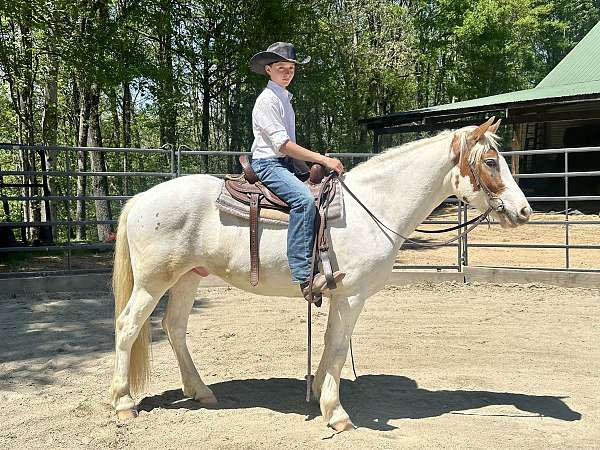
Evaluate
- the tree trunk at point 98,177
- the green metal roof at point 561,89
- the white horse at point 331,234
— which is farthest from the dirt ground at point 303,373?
the green metal roof at point 561,89

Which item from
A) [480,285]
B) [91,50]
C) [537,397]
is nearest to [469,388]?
[537,397]

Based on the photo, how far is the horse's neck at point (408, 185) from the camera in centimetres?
364

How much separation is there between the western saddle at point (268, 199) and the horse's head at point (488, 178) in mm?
821

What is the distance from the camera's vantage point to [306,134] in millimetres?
23578

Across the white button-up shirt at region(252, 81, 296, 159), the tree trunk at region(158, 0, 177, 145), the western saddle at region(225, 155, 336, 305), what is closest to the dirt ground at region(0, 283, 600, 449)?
the western saddle at region(225, 155, 336, 305)

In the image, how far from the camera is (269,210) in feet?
12.0

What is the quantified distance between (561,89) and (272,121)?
16.1 m

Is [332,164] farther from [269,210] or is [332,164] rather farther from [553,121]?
[553,121]

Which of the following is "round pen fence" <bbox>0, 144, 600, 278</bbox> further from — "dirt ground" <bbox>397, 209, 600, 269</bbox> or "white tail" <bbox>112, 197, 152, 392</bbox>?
"white tail" <bbox>112, 197, 152, 392</bbox>

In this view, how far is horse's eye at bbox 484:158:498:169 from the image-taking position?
345 centimetres

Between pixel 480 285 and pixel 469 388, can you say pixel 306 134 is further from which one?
pixel 469 388

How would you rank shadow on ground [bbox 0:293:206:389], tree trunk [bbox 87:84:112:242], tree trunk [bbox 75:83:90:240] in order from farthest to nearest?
1. tree trunk [bbox 75:83:90:240]
2. tree trunk [bbox 87:84:112:242]
3. shadow on ground [bbox 0:293:206:389]

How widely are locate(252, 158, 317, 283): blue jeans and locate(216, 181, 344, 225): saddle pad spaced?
11 centimetres

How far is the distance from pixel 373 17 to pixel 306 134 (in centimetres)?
755
